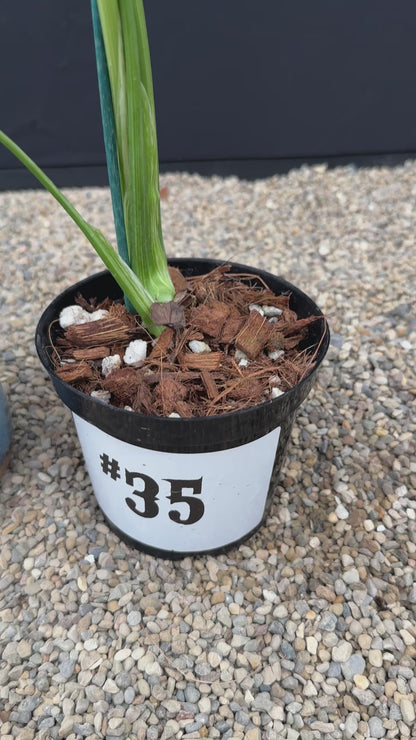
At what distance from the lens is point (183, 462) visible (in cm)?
85

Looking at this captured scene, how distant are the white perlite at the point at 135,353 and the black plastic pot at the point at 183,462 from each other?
12 cm

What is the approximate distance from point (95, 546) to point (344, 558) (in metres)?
0.46

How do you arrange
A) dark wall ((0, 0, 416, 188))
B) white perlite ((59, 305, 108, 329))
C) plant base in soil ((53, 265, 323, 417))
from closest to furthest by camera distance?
plant base in soil ((53, 265, 323, 417)), white perlite ((59, 305, 108, 329)), dark wall ((0, 0, 416, 188))

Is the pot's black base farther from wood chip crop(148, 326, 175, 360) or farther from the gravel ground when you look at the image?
wood chip crop(148, 326, 175, 360)

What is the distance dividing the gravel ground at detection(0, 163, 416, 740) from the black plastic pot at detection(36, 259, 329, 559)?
3.4 inches

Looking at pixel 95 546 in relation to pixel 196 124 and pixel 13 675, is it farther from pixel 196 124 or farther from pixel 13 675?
pixel 196 124

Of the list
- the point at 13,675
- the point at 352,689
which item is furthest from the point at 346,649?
the point at 13,675

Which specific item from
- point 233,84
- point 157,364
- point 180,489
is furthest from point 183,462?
point 233,84

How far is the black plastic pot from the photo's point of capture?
81 cm

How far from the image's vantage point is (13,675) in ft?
2.95

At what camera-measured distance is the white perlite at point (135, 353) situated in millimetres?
944

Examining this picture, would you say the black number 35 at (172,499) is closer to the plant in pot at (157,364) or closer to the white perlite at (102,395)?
the plant in pot at (157,364)

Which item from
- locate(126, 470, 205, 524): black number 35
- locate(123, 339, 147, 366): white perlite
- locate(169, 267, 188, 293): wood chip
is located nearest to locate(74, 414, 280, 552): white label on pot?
locate(126, 470, 205, 524): black number 35

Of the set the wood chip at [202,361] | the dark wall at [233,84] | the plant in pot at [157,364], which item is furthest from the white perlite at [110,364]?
the dark wall at [233,84]
